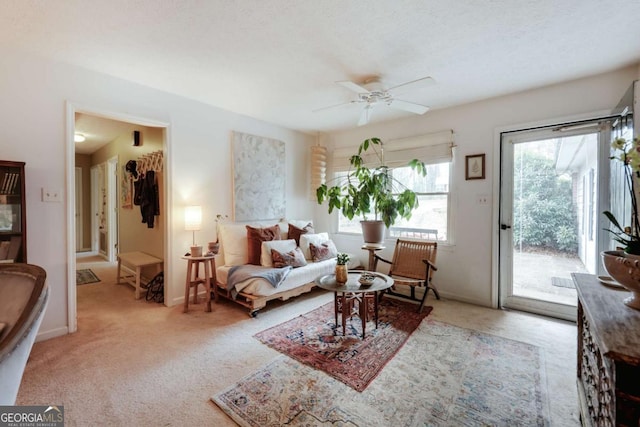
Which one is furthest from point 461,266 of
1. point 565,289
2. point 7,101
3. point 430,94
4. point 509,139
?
point 7,101

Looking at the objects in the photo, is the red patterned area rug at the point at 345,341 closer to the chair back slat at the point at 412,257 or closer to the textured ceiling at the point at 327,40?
the chair back slat at the point at 412,257

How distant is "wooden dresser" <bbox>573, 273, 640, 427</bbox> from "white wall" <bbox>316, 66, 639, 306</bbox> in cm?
195

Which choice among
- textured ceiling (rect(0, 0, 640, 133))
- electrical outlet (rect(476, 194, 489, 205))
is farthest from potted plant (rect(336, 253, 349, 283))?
electrical outlet (rect(476, 194, 489, 205))

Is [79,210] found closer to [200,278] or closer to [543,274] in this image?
[200,278]

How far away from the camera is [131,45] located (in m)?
2.23

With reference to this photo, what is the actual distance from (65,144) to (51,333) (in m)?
1.73

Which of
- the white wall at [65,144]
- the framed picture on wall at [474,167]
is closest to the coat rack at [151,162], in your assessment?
the white wall at [65,144]

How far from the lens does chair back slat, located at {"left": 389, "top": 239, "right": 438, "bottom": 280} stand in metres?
3.53

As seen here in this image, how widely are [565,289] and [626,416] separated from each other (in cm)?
274

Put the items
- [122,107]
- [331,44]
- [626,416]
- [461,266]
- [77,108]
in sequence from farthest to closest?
1. [461,266]
2. [122,107]
3. [77,108]
4. [331,44]
5. [626,416]

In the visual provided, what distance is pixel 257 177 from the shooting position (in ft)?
13.5

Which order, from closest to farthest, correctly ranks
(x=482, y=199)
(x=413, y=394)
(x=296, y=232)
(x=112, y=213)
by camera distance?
1. (x=413, y=394)
2. (x=482, y=199)
3. (x=296, y=232)
4. (x=112, y=213)

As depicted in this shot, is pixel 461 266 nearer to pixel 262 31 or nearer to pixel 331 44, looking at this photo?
pixel 331 44

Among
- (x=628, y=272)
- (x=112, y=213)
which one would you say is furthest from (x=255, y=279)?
(x=112, y=213)
